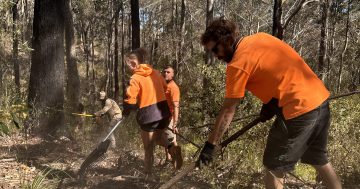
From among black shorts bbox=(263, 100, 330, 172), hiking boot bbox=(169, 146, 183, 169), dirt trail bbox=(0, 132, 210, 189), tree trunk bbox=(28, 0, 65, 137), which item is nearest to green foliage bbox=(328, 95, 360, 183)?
dirt trail bbox=(0, 132, 210, 189)

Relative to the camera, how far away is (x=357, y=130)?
21.5 feet

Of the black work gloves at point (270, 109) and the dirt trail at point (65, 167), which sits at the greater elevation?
the black work gloves at point (270, 109)

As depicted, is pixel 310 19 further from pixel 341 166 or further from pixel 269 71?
pixel 269 71

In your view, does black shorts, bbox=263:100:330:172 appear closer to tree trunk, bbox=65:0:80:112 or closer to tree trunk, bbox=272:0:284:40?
tree trunk, bbox=272:0:284:40

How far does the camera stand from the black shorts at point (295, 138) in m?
3.43

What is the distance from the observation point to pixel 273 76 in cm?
334

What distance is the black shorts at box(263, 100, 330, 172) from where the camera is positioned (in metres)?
3.43

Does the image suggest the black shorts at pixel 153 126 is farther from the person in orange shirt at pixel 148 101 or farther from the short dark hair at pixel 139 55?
the short dark hair at pixel 139 55

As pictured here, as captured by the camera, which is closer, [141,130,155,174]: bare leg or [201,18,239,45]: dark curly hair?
[201,18,239,45]: dark curly hair

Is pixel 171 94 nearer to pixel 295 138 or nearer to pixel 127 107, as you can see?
pixel 127 107

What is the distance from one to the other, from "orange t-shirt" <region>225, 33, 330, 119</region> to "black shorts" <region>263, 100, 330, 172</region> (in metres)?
0.07

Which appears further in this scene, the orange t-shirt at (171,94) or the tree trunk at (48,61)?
the tree trunk at (48,61)

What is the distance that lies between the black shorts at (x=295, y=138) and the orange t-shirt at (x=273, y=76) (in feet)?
0.24

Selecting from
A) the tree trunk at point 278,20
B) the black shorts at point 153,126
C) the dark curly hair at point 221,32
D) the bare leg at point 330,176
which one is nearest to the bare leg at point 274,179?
the bare leg at point 330,176
